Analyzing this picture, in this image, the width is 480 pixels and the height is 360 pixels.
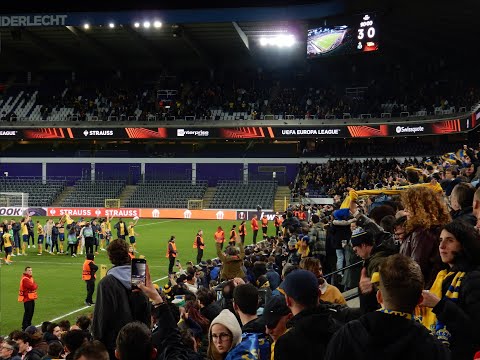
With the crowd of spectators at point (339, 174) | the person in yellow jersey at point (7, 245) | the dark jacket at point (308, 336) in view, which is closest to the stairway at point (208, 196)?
the crowd of spectators at point (339, 174)

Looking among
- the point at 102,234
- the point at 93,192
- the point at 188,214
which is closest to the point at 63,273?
the point at 102,234

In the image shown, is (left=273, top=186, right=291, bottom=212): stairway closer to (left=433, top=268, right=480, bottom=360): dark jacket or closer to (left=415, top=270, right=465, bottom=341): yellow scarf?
(left=415, top=270, right=465, bottom=341): yellow scarf

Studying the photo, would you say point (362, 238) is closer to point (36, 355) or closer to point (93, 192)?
point (36, 355)

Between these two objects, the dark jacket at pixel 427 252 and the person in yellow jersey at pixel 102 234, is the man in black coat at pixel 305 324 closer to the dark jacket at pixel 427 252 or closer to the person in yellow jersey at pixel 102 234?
the dark jacket at pixel 427 252

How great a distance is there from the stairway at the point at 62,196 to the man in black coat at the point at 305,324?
5202 centimetres

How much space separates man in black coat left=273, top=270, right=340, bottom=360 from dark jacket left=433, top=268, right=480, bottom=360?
2.19 ft

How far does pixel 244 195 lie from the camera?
5138 centimetres

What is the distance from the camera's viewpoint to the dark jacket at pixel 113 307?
5312 mm

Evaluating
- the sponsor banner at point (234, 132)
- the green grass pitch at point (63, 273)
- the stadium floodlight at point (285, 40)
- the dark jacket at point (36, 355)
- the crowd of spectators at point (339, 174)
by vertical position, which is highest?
the stadium floodlight at point (285, 40)

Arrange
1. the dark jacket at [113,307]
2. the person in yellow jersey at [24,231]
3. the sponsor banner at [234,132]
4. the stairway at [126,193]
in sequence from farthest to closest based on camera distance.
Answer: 1. the stairway at [126,193]
2. the sponsor banner at [234,132]
3. the person in yellow jersey at [24,231]
4. the dark jacket at [113,307]

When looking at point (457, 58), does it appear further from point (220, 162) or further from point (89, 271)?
point (89, 271)

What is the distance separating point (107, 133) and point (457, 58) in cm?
2965

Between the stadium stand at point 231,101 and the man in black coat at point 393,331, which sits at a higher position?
the stadium stand at point 231,101

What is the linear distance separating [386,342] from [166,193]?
50.4 m
